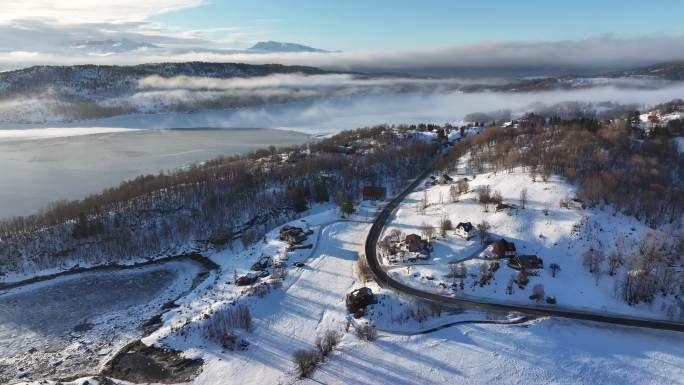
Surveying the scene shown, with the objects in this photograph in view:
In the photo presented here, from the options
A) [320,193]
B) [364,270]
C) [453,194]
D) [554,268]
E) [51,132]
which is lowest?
[364,270]

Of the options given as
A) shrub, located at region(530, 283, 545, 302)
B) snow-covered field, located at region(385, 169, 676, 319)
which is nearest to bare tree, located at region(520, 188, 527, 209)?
snow-covered field, located at region(385, 169, 676, 319)

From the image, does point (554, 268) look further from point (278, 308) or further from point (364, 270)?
point (278, 308)

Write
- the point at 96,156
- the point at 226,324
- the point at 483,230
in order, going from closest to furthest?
the point at 226,324 < the point at 483,230 < the point at 96,156

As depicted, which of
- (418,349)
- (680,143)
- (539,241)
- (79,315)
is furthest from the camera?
(680,143)

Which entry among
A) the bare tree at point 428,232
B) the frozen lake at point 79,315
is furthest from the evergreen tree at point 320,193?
the bare tree at point 428,232

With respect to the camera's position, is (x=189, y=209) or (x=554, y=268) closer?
(x=554, y=268)

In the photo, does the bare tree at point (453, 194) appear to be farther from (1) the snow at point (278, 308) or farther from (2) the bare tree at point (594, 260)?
(2) the bare tree at point (594, 260)

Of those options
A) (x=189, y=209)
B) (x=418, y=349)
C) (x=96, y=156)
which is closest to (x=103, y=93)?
(x=96, y=156)

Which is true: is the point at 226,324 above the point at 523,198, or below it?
below
